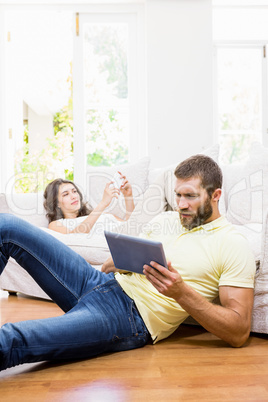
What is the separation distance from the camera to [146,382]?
1.39 metres

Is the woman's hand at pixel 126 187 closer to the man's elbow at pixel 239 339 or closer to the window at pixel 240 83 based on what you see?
the man's elbow at pixel 239 339

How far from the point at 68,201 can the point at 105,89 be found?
2063 millimetres

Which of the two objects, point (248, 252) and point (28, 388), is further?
point (248, 252)

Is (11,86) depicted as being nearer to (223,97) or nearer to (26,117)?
(223,97)

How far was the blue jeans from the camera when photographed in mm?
1467

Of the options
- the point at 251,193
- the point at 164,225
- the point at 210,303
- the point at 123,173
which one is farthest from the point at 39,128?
the point at 210,303

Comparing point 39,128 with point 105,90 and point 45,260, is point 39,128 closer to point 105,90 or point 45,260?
point 105,90

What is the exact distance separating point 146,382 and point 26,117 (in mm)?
10051

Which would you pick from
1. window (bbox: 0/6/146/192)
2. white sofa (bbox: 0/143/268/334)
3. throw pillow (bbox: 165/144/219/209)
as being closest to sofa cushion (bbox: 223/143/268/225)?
white sofa (bbox: 0/143/268/334)

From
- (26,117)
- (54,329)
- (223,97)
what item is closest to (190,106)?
(223,97)

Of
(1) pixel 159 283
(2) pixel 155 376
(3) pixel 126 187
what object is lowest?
(2) pixel 155 376

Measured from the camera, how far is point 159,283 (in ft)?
4.84

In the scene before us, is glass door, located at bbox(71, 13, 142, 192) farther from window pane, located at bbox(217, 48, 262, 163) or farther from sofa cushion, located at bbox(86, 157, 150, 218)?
sofa cushion, located at bbox(86, 157, 150, 218)

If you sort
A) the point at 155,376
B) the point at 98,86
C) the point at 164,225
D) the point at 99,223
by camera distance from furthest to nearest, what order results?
the point at 98,86 → the point at 99,223 → the point at 164,225 → the point at 155,376
